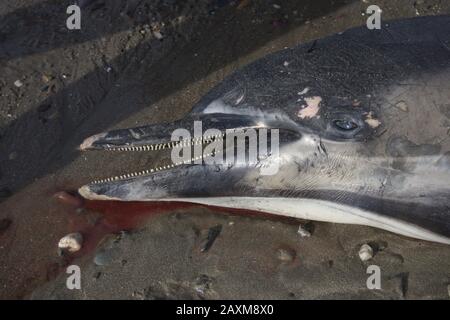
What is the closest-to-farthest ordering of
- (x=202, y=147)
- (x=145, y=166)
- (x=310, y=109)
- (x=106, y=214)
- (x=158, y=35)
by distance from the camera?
1. (x=310, y=109)
2. (x=202, y=147)
3. (x=106, y=214)
4. (x=145, y=166)
5. (x=158, y=35)

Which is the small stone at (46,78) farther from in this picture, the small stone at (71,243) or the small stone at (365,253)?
the small stone at (365,253)

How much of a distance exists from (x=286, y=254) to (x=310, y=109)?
1548mm

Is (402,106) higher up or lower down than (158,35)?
lower down

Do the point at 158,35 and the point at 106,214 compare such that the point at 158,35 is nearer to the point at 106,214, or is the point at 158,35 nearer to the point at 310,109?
the point at 106,214

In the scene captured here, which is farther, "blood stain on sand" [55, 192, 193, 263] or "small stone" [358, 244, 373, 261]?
"blood stain on sand" [55, 192, 193, 263]

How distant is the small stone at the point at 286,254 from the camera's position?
17.7ft

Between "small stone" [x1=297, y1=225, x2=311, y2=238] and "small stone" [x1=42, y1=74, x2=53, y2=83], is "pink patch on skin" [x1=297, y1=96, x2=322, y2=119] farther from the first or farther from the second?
"small stone" [x1=42, y1=74, x2=53, y2=83]

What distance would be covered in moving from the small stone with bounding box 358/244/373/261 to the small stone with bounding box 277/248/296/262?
657mm

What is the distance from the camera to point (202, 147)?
16.4ft

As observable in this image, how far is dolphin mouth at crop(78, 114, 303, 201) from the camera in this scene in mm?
4840

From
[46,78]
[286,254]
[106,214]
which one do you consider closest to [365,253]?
[286,254]

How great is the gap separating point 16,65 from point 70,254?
276cm

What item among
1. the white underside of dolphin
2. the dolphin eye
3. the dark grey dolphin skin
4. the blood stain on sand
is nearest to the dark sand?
the blood stain on sand

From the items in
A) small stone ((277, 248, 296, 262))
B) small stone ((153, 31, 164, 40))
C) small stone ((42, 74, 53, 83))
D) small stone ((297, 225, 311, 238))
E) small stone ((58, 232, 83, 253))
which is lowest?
small stone ((277, 248, 296, 262))
